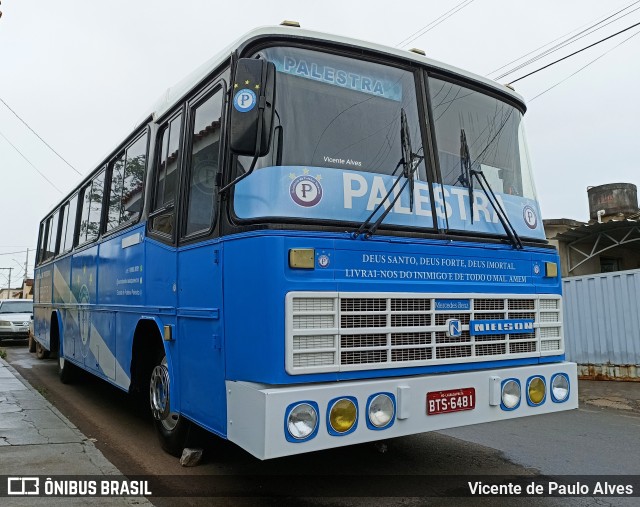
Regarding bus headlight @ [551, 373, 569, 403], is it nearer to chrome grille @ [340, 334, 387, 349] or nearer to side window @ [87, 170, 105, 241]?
chrome grille @ [340, 334, 387, 349]

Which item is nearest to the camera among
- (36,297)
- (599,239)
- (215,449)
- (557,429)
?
(215,449)

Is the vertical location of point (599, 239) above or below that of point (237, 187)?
above

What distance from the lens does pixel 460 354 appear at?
13.2ft

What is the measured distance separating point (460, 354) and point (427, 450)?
1.83m

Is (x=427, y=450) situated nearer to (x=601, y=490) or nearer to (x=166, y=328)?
(x=601, y=490)

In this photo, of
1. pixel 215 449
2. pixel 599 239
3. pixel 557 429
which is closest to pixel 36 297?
pixel 215 449

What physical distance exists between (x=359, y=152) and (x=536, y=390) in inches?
86.7

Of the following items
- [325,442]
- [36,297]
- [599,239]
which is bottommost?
[325,442]

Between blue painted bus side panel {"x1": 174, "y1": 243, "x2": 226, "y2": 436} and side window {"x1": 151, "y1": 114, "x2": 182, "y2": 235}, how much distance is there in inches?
20.8

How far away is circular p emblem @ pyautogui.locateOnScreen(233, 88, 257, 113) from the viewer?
343 centimetres

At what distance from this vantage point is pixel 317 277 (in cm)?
348

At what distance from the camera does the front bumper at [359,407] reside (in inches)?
125

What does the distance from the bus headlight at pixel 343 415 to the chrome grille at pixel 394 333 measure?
206mm

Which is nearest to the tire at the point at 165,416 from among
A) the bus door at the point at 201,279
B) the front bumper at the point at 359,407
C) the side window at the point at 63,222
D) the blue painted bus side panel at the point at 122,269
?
the bus door at the point at 201,279
